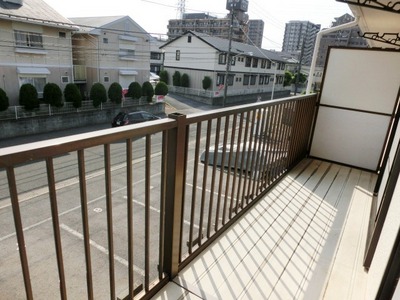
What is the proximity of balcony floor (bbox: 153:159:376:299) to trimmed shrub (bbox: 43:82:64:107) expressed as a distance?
10.5 m

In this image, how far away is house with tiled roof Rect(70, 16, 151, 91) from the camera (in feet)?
45.6

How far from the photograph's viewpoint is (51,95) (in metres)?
10.7

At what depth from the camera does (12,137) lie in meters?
9.74

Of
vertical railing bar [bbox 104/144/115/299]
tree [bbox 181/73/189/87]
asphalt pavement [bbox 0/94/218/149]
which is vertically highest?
vertical railing bar [bbox 104/144/115/299]

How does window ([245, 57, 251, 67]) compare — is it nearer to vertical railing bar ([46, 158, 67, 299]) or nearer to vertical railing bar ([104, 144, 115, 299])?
vertical railing bar ([104, 144, 115, 299])

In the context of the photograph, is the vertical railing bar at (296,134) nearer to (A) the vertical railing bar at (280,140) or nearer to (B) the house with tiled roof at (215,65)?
(A) the vertical railing bar at (280,140)

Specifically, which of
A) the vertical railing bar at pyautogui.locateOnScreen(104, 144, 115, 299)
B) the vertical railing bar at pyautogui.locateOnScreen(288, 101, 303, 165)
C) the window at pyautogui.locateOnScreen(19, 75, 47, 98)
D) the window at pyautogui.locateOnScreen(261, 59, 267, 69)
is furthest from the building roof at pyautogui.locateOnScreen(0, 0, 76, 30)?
the window at pyautogui.locateOnScreen(261, 59, 267, 69)

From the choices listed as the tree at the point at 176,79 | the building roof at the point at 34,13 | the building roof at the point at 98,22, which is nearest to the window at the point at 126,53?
the building roof at the point at 98,22

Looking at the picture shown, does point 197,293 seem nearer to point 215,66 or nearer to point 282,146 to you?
point 282,146

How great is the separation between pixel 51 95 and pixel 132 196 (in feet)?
36.6

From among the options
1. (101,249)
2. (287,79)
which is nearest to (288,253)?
(101,249)

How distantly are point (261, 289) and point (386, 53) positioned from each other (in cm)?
314

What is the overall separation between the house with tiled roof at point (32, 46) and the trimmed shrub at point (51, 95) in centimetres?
114

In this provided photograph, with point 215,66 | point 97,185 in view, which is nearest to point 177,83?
point 215,66
